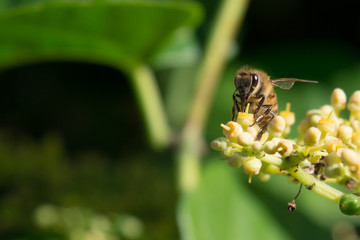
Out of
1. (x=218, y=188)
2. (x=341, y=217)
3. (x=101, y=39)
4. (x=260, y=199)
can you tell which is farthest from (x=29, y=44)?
(x=341, y=217)

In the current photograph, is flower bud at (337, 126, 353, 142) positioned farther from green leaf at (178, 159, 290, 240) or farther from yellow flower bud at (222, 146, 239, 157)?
green leaf at (178, 159, 290, 240)

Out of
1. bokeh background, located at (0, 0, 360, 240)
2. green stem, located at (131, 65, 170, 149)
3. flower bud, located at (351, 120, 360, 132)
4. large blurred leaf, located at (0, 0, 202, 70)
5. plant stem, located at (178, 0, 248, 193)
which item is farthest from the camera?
green stem, located at (131, 65, 170, 149)

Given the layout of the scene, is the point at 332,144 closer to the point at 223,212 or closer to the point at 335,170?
the point at 335,170

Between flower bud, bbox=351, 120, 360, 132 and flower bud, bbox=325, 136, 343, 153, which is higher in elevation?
flower bud, bbox=351, 120, 360, 132

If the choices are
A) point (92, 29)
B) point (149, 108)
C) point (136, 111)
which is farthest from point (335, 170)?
point (136, 111)

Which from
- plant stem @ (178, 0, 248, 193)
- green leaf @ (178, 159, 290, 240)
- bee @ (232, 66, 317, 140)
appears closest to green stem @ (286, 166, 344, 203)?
bee @ (232, 66, 317, 140)

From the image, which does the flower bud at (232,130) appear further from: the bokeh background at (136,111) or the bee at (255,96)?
the bokeh background at (136,111)

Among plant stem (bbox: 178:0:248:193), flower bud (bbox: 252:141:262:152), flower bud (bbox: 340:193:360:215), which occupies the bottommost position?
flower bud (bbox: 340:193:360:215)
